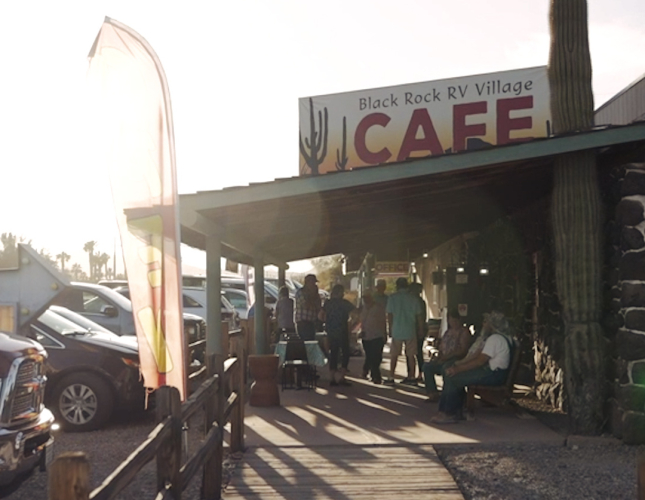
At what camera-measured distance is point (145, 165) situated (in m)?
6.82

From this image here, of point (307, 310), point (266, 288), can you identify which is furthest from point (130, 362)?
point (266, 288)

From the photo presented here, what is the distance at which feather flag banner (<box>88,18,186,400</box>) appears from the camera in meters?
6.78

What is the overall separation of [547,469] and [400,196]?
14.3ft

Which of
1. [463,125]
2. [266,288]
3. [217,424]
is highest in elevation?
[463,125]

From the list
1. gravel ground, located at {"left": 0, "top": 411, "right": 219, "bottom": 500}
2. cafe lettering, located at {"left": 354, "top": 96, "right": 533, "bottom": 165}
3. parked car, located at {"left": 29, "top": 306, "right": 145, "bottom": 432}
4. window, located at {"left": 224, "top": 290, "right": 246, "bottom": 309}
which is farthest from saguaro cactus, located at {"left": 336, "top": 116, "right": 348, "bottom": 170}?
parked car, located at {"left": 29, "top": 306, "right": 145, "bottom": 432}

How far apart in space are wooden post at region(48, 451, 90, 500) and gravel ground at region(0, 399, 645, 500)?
337cm

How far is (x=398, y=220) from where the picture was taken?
1477 centimetres

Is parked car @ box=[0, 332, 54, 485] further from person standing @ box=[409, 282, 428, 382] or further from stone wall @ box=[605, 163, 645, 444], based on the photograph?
person standing @ box=[409, 282, 428, 382]

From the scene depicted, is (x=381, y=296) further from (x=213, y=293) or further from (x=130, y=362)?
(x=130, y=362)

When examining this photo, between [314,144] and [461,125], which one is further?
[314,144]

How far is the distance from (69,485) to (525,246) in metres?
11.1

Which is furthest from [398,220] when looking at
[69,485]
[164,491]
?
[69,485]

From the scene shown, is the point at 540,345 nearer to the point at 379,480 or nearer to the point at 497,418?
the point at 497,418

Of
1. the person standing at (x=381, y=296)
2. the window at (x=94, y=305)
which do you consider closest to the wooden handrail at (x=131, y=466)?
the person standing at (x=381, y=296)
